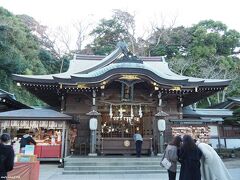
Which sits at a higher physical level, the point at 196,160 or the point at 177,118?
the point at 177,118

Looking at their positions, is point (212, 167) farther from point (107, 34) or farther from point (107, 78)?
point (107, 34)

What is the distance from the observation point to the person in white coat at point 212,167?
5254 millimetres

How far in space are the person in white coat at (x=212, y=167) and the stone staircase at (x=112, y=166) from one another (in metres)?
5.82

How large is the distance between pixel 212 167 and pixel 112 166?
6.69 m

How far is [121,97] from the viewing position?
14984 millimetres

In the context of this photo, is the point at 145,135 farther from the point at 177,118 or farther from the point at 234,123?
the point at 234,123

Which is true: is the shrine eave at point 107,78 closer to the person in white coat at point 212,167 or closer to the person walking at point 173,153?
the person walking at point 173,153

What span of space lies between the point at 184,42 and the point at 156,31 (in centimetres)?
532

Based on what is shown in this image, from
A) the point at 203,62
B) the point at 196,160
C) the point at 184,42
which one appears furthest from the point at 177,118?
the point at 184,42

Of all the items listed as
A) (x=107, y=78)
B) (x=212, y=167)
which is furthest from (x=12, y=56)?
(x=212, y=167)

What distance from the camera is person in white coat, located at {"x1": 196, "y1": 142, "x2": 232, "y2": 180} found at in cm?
525

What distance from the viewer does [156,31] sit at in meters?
40.2

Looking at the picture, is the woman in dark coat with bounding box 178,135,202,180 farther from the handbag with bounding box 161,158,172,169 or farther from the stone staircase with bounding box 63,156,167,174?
the stone staircase with bounding box 63,156,167,174

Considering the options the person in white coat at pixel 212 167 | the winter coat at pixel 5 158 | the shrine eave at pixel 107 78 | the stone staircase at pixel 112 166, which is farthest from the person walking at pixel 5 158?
the shrine eave at pixel 107 78
